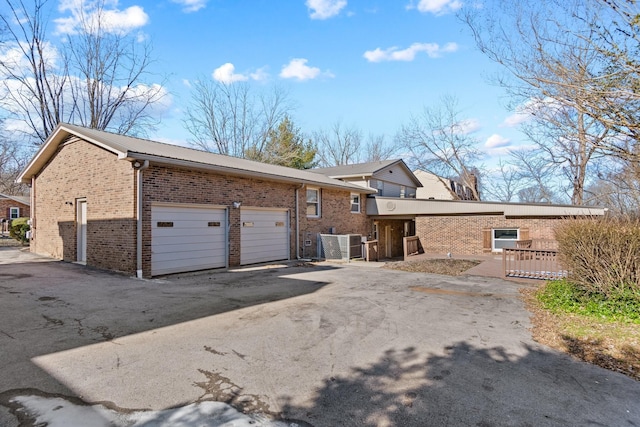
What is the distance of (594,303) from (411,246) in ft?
37.9

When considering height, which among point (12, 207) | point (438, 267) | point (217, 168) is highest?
point (217, 168)

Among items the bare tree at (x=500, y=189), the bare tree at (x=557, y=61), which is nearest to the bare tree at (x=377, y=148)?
the bare tree at (x=500, y=189)

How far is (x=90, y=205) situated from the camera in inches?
448

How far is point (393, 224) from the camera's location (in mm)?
23375

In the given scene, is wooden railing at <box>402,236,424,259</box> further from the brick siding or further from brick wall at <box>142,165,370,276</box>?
the brick siding

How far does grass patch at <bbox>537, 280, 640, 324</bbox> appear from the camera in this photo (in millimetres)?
5746

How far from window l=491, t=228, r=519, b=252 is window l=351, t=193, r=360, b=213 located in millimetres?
6977

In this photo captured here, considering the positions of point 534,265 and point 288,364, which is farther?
point 534,265

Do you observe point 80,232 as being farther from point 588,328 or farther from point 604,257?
point 604,257

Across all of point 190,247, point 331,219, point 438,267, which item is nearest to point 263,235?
point 190,247

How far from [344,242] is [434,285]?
249 inches

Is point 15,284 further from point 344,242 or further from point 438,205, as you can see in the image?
point 438,205

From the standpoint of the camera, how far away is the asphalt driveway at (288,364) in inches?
120

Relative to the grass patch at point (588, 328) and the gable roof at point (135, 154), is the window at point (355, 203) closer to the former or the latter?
the gable roof at point (135, 154)
